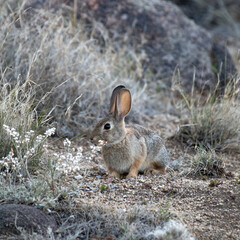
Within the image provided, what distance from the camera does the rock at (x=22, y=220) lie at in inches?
138

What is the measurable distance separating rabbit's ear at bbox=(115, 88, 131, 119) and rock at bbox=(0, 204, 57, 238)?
182cm

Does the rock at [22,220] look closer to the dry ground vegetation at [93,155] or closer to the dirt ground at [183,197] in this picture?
the dry ground vegetation at [93,155]

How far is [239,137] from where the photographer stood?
658cm

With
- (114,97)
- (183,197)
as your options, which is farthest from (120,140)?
(183,197)

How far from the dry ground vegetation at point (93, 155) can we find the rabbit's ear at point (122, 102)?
0.48 m

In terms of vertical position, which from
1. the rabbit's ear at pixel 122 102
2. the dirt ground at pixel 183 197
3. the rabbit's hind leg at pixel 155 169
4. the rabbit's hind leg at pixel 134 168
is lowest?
the rabbit's hind leg at pixel 155 169

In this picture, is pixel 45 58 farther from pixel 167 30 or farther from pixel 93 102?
pixel 167 30

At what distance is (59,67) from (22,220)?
311cm

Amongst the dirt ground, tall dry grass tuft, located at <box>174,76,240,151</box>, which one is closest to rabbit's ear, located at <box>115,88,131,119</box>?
the dirt ground

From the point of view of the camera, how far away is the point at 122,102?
17.1 feet

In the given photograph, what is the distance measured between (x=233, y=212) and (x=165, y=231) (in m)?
0.89

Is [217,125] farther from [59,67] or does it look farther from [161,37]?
[161,37]

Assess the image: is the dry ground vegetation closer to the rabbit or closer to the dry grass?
the dry grass

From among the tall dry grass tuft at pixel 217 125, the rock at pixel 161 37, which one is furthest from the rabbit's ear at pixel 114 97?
the rock at pixel 161 37
